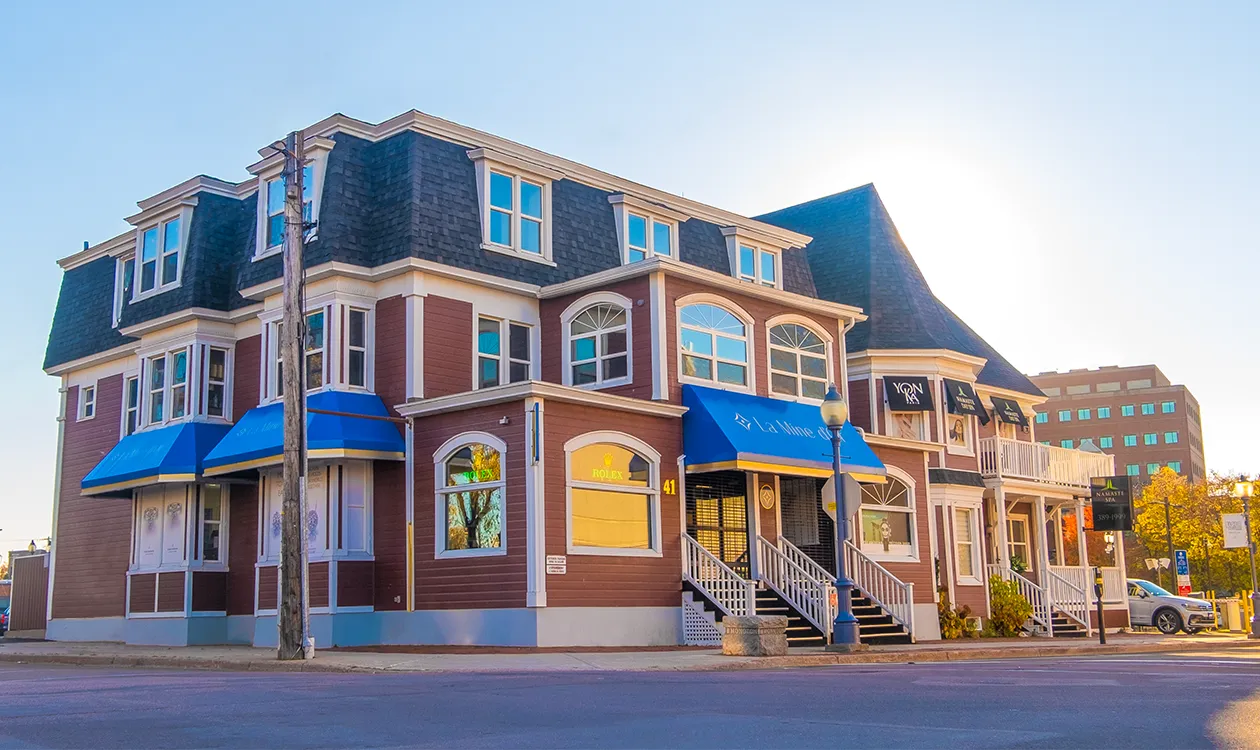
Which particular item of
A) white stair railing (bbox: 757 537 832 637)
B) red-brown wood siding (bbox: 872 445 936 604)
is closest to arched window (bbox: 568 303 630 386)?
white stair railing (bbox: 757 537 832 637)

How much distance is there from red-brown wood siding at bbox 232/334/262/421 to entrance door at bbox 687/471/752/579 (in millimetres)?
10430

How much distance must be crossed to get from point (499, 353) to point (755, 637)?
10.7 m

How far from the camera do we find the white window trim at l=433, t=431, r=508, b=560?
880 inches

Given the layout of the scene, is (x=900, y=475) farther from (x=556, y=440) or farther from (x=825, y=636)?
(x=556, y=440)

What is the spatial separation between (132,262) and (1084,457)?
2930cm

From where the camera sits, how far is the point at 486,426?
22.8 meters

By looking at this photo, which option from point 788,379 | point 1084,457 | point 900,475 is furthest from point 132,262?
point 1084,457

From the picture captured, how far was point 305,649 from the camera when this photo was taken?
19422 mm

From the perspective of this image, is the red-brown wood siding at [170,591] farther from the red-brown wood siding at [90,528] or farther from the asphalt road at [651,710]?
the asphalt road at [651,710]

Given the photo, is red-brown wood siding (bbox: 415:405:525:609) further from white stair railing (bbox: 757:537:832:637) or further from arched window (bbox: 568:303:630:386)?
white stair railing (bbox: 757:537:832:637)

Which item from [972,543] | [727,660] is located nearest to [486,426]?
[727,660]

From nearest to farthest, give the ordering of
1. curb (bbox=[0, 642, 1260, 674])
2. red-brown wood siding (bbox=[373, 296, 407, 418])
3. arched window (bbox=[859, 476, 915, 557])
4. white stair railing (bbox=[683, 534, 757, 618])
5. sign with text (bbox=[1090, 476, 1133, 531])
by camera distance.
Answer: curb (bbox=[0, 642, 1260, 674]) < white stair railing (bbox=[683, 534, 757, 618]) < red-brown wood siding (bbox=[373, 296, 407, 418]) < arched window (bbox=[859, 476, 915, 557]) < sign with text (bbox=[1090, 476, 1133, 531])

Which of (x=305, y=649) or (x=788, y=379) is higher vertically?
(x=788, y=379)

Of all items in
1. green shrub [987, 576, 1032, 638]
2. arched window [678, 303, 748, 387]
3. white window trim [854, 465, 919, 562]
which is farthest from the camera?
green shrub [987, 576, 1032, 638]
